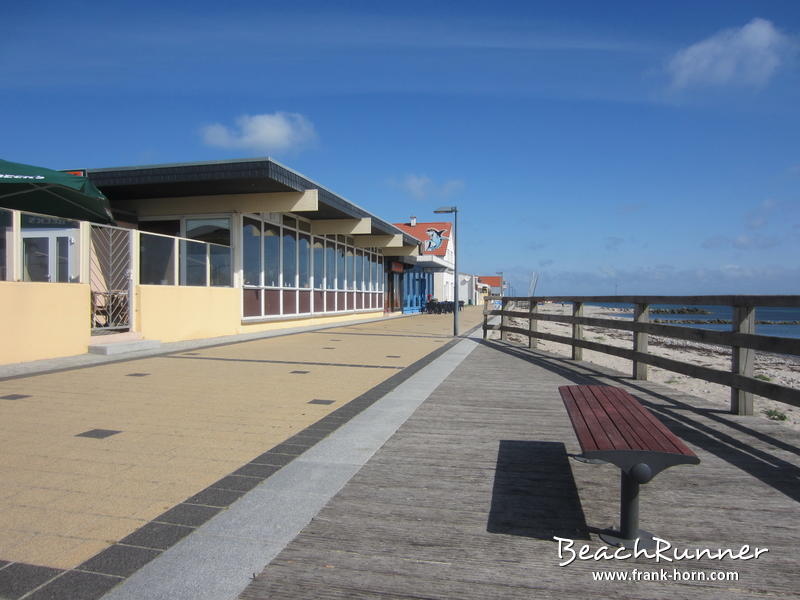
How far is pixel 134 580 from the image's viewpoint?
89.2 inches

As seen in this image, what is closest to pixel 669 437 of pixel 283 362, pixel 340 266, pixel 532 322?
pixel 283 362

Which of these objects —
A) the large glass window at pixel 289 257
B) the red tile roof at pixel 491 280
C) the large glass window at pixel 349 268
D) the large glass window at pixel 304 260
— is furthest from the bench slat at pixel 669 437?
the red tile roof at pixel 491 280

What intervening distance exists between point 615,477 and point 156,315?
9.98 meters

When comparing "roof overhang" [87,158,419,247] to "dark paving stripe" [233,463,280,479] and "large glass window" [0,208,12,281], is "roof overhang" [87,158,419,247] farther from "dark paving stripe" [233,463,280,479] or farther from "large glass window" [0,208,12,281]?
"dark paving stripe" [233,463,280,479]

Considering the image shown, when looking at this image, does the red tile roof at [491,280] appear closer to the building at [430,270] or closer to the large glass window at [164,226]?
the building at [430,270]

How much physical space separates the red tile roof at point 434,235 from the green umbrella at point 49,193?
3660 centimetres

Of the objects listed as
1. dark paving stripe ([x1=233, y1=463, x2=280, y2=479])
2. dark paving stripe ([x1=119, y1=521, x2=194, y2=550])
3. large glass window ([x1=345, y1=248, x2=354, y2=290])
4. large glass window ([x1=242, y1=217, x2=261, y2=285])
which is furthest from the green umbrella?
large glass window ([x1=345, y1=248, x2=354, y2=290])

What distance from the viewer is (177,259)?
476 inches

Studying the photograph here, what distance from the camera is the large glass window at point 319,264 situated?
20031 mm

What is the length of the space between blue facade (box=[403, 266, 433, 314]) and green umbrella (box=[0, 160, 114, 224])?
83.0ft

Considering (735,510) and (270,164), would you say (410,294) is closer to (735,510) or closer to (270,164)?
(270,164)

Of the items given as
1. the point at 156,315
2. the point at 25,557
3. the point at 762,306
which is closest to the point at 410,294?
the point at 156,315

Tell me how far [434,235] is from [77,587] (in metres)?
47.1

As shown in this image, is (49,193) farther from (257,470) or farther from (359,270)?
(359,270)
